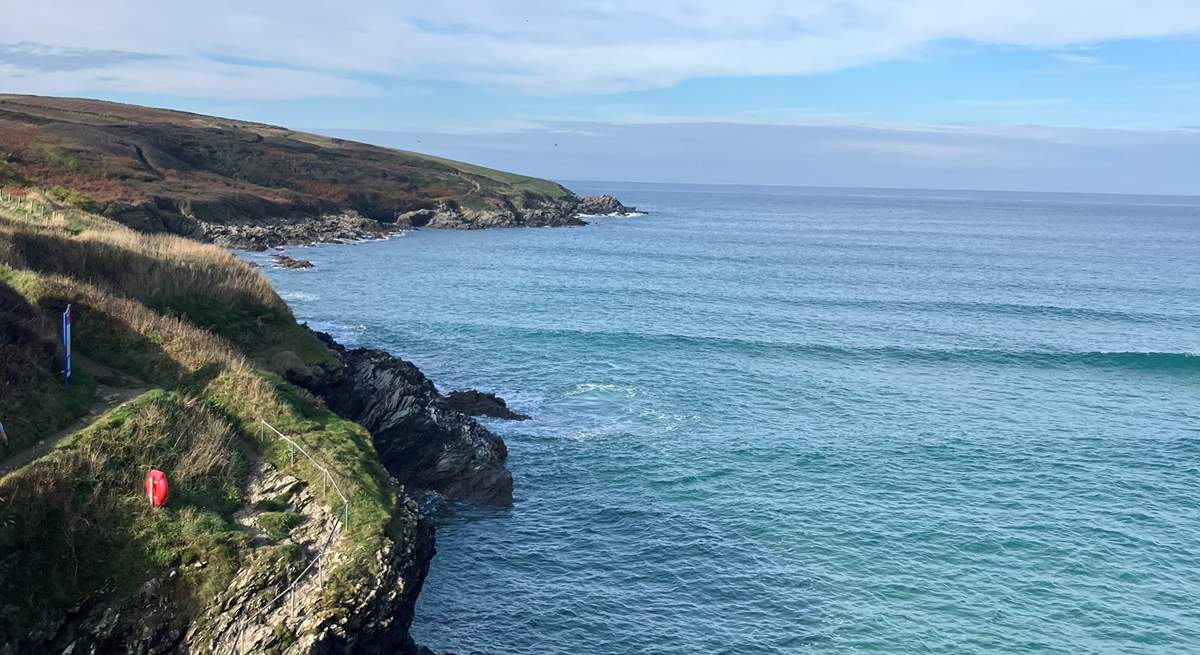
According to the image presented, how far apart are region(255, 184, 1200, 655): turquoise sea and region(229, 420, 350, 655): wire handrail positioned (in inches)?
215

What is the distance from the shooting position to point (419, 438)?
111 ft

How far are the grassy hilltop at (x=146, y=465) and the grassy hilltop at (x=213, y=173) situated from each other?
6221cm

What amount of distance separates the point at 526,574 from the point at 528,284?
194 ft

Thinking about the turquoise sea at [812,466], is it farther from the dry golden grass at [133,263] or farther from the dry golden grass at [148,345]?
the dry golden grass at [133,263]

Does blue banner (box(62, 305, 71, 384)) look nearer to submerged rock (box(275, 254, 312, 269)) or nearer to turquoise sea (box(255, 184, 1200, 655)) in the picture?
turquoise sea (box(255, 184, 1200, 655))

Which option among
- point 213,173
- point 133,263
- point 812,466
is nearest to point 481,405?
point 812,466

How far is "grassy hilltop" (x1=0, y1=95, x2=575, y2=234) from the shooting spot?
93812mm

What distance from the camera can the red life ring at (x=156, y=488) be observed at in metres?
18.5

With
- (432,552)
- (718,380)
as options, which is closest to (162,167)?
(718,380)

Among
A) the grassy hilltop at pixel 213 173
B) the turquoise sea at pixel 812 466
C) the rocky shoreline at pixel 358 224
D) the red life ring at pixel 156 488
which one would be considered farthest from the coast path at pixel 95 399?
the rocky shoreline at pixel 358 224

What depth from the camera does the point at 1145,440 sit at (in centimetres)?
4056

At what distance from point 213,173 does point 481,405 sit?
10670 cm

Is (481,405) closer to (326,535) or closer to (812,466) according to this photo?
(812,466)

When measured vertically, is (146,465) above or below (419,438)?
above
